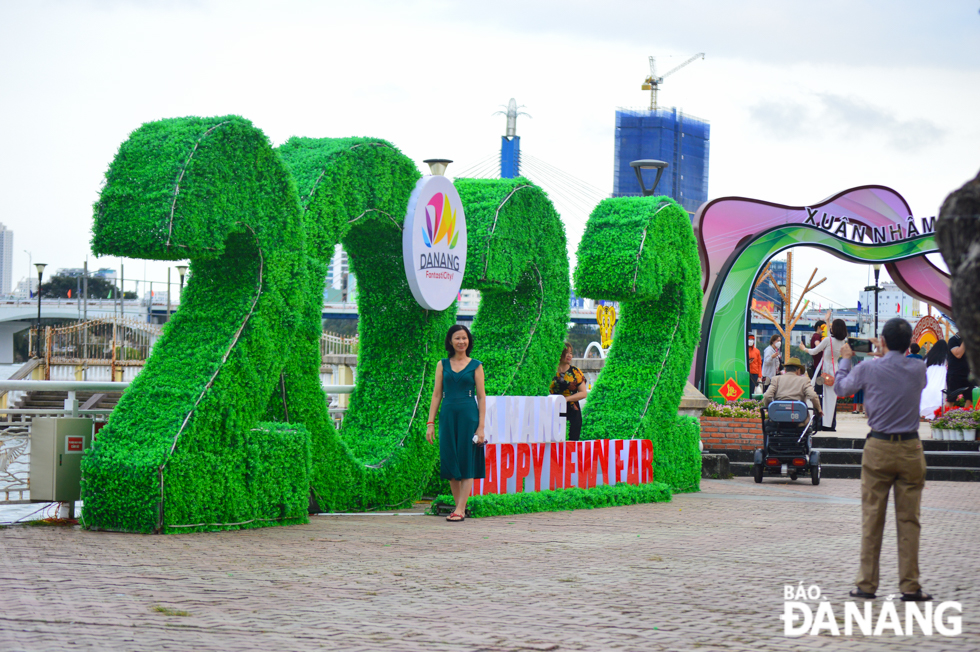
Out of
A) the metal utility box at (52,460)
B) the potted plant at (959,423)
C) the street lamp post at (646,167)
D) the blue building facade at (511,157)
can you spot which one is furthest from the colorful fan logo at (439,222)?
the blue building facade at (511,157)

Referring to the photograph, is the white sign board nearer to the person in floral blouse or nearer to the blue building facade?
the person in floral blouse

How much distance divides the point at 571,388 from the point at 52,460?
572cm

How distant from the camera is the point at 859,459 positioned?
52.1ft

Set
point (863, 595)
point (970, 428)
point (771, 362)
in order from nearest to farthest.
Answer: point (863, 595) < point (970, 428) < point (771, 362)

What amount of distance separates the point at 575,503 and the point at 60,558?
5.35m

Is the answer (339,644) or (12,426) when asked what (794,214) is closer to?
(12,426)

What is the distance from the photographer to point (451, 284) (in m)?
10.3

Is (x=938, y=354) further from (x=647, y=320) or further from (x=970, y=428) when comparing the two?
(x=647, y=320)

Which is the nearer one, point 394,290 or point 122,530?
point 122,530

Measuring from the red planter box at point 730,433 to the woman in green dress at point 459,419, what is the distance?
8.50 m

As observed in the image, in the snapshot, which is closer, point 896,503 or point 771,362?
point 896,503

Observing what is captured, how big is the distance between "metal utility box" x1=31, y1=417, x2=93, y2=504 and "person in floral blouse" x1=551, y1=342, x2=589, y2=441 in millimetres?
5368

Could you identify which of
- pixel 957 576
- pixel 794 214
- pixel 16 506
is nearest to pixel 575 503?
pixel 957 576

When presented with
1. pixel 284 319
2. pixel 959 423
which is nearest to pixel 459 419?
pixel 284 319
